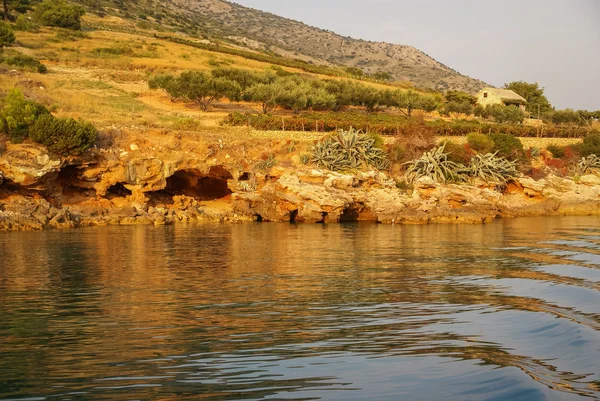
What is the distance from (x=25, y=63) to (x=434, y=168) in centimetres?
3848

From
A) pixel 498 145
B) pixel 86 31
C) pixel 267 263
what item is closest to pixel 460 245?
pixel 267 263

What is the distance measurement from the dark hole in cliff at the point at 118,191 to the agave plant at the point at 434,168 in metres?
16.5

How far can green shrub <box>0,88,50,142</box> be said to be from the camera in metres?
34.4

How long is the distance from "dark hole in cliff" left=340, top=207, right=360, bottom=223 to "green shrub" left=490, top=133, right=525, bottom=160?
45.9 feet

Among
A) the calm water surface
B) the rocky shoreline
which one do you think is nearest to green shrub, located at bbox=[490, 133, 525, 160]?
the rocky shoreline

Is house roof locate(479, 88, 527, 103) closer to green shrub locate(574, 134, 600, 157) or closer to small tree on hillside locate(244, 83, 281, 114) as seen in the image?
green shrub locate(574, 134, 600, 157)

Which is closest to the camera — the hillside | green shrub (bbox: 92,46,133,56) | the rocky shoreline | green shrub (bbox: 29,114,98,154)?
the rocky shoreline

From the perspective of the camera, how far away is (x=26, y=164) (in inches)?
1292

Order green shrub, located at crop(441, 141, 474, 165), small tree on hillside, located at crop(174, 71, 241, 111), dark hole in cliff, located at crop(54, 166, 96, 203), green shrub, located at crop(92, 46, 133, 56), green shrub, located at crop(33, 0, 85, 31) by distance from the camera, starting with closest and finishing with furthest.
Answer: dark hole in cliff, located at crop(54, 166, 96, 203)
green shrub, located at crop(441, 141, 474, 165)
small tree on hillside, located at crop(174, 71, 241, 111)
green shrub, located at crop(92, 46, 133, 56)
green shrub, located at crop(33, 0, 85, 31)

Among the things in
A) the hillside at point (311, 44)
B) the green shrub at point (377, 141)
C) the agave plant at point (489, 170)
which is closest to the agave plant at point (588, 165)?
the agave plant at point (489, 170)

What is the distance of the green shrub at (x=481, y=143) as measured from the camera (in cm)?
4613

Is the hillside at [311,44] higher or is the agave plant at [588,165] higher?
the hillside at [311,44]

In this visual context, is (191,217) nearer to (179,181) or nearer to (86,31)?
(179,181)

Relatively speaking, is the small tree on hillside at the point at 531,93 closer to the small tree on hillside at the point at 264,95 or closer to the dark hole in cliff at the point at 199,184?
the small tree on hillside at the point at 264,95
